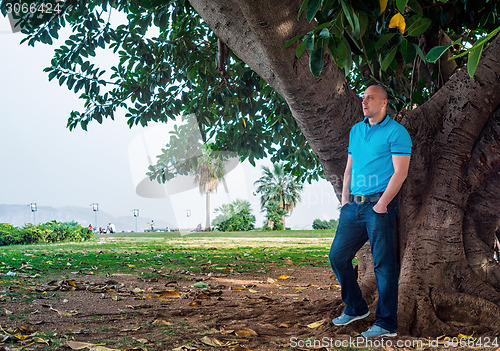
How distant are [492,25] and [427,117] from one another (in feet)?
4.89

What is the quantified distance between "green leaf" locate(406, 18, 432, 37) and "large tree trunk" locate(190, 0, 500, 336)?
81 centimetres

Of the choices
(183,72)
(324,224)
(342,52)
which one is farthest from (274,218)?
(342,52)

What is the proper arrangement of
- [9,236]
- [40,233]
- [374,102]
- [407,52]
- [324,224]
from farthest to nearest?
[324,224]
[40,233]
[9,236]
[374,102]
[407,52]

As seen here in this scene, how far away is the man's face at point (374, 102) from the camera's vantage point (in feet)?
10.6

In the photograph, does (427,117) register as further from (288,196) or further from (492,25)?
(288,196)

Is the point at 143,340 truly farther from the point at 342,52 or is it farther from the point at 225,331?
the point at 342,52

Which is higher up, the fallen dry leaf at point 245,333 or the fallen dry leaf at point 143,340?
the fallen dry leaf at point 143,340

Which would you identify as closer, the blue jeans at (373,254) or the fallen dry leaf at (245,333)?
the blue jeans at (373,254)

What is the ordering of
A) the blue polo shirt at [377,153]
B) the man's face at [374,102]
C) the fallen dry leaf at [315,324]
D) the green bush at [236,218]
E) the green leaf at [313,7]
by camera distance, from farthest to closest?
the green bush at [236,218] < the fallen dry leaf at [315,324] < the man's face at [374,102] < the blue polo shirt at [377,153] < the green leaf at [313,7]

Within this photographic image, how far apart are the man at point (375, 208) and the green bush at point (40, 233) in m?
14.3

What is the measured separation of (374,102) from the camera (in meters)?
3.22

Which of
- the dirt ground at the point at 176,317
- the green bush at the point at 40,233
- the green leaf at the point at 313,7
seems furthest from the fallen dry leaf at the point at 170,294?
the green bush at the point at 40,233

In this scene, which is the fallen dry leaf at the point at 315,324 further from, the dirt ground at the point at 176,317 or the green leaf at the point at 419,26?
the green leaf at the point at 419,26

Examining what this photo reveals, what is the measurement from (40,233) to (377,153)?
1496 centimetres
